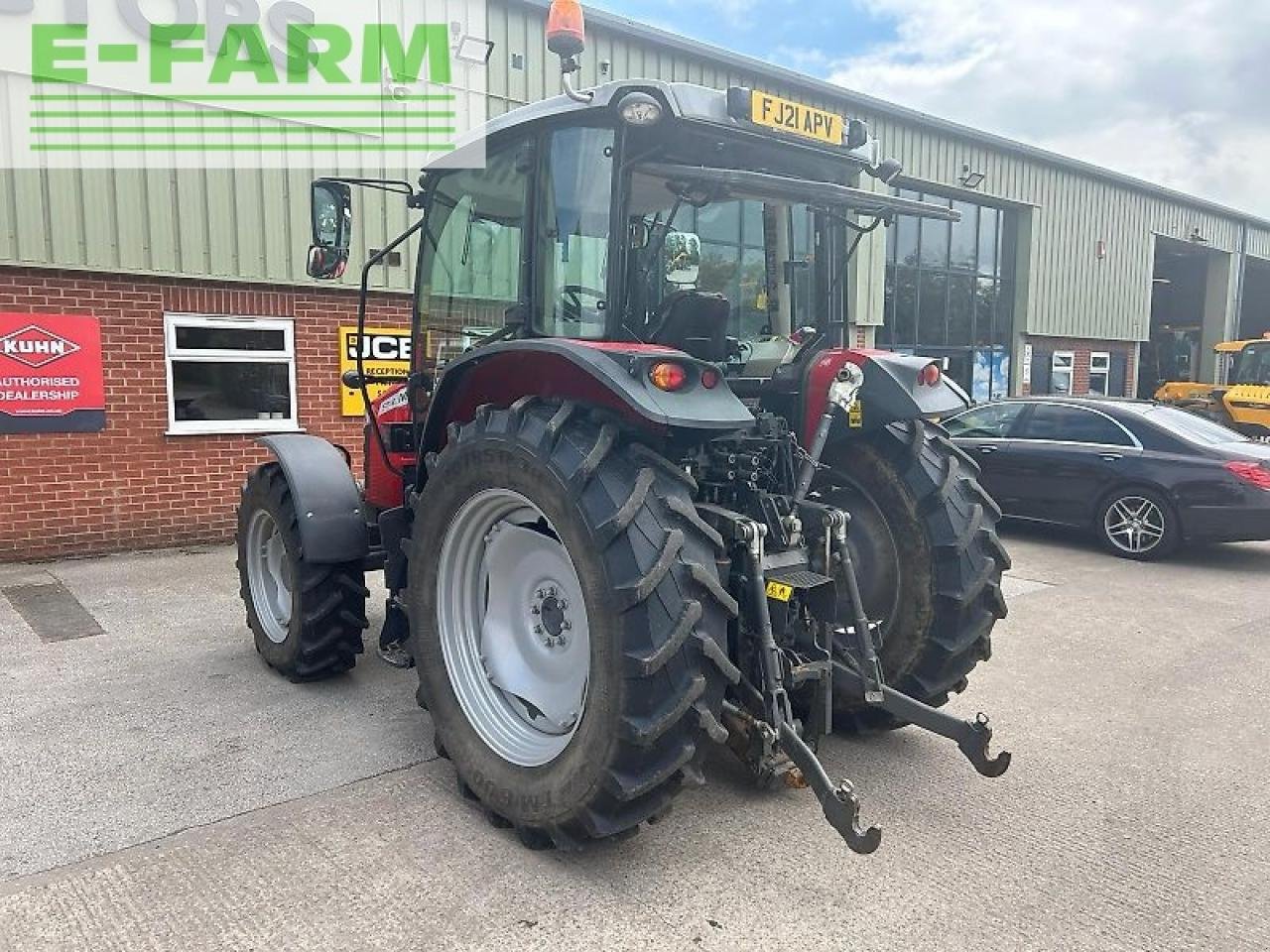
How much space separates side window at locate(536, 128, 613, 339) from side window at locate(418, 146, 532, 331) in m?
0.17

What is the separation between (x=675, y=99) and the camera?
2982mm

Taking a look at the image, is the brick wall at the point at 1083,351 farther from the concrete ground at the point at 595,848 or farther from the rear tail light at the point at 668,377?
the rear tail light at the point at 668,377

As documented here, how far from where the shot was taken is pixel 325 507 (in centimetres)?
427

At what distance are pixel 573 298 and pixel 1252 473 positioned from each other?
23.0 ft

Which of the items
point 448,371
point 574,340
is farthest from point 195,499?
point 574,340

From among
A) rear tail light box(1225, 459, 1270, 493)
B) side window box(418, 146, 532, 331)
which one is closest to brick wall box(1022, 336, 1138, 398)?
rear tail light box(1225, 459, 1270, 493)

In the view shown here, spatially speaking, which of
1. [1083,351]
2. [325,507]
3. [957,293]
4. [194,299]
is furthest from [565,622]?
[1083,351]

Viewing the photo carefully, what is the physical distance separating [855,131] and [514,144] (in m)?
1.32

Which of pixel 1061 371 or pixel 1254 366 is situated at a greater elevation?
pixel 1254 366

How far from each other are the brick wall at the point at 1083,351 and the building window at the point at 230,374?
43.7 feet

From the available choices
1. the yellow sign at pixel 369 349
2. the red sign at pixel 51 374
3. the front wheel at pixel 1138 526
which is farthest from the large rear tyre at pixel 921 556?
the red sign at pixel 51 374

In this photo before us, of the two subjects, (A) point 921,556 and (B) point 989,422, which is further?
(B) point 989,422

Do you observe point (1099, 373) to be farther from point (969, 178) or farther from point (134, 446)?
point (134, 446)

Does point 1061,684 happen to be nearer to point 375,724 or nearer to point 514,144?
point 375,724
